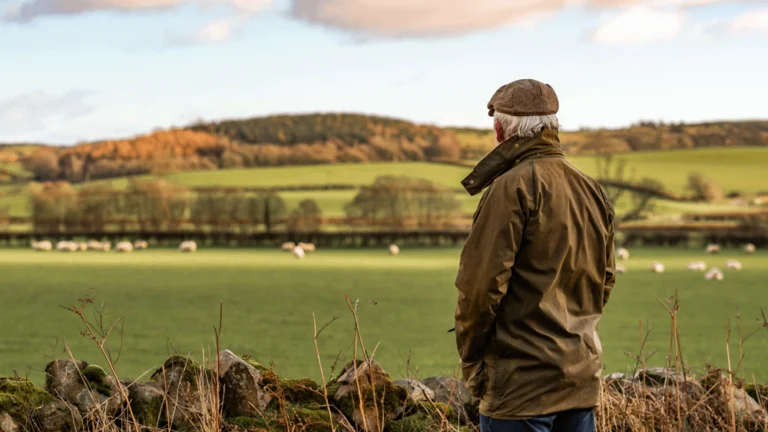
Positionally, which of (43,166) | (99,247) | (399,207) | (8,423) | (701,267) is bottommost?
(99,247)

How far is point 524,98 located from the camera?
2867 millimetres

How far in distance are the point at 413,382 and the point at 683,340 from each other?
751 cm

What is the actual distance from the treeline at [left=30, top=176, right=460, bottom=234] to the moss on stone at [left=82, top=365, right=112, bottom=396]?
46372 mm

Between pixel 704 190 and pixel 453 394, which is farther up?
pixel 453 394

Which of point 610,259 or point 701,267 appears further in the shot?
point 701,267

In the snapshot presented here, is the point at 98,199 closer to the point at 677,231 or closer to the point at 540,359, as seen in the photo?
the point at 677,231

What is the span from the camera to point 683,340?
11.4 meters

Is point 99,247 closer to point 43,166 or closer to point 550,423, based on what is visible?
point 550,423

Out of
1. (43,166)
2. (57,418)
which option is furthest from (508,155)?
(43,166)

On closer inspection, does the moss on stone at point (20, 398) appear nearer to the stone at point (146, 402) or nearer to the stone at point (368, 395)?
the stone at point (146, 402)

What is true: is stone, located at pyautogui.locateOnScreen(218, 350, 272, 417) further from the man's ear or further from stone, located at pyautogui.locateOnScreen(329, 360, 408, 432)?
the man's ear

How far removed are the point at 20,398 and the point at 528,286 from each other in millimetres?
2675

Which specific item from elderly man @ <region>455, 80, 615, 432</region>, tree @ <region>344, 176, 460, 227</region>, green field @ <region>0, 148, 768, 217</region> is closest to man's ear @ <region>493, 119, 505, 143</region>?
elderly man @ <region>455, 80, 615, 432</region>

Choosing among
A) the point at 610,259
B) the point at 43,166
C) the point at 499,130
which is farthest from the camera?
the point at 43,166
